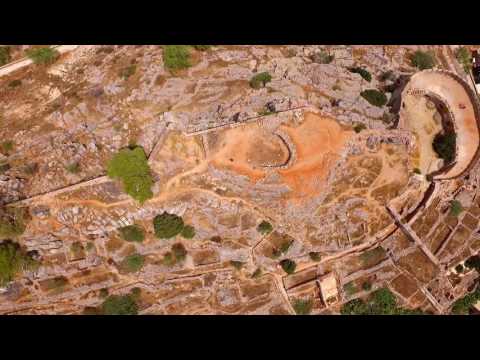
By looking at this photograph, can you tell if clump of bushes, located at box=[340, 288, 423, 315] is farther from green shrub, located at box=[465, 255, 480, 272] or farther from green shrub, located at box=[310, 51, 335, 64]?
green shrub, located at box=[310, 51, 335, 64]

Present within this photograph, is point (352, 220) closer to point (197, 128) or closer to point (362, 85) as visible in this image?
point (362, 85)

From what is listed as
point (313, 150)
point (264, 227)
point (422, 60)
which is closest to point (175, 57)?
point (313, 150)

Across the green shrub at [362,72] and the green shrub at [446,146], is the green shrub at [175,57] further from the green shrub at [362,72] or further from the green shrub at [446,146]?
the green shrub at [446,146]

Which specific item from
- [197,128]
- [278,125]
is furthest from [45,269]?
[278,125]

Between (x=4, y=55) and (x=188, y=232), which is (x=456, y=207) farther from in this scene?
(x=4, y=55)

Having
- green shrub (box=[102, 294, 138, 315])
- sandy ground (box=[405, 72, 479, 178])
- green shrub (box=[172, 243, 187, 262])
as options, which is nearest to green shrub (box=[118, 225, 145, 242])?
green shrub (box=[172, 243, 187, 262])

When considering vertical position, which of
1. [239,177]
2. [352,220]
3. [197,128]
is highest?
[197,128]

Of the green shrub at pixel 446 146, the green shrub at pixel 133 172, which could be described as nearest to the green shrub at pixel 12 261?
the green shrub at pixel 133 172

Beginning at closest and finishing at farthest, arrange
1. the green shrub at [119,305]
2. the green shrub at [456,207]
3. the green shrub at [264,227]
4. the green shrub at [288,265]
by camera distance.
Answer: the green shrub at [264,227]
the green shrub at [119,305]
the green shrub at [288,265]
the green shrub at [456,207]
